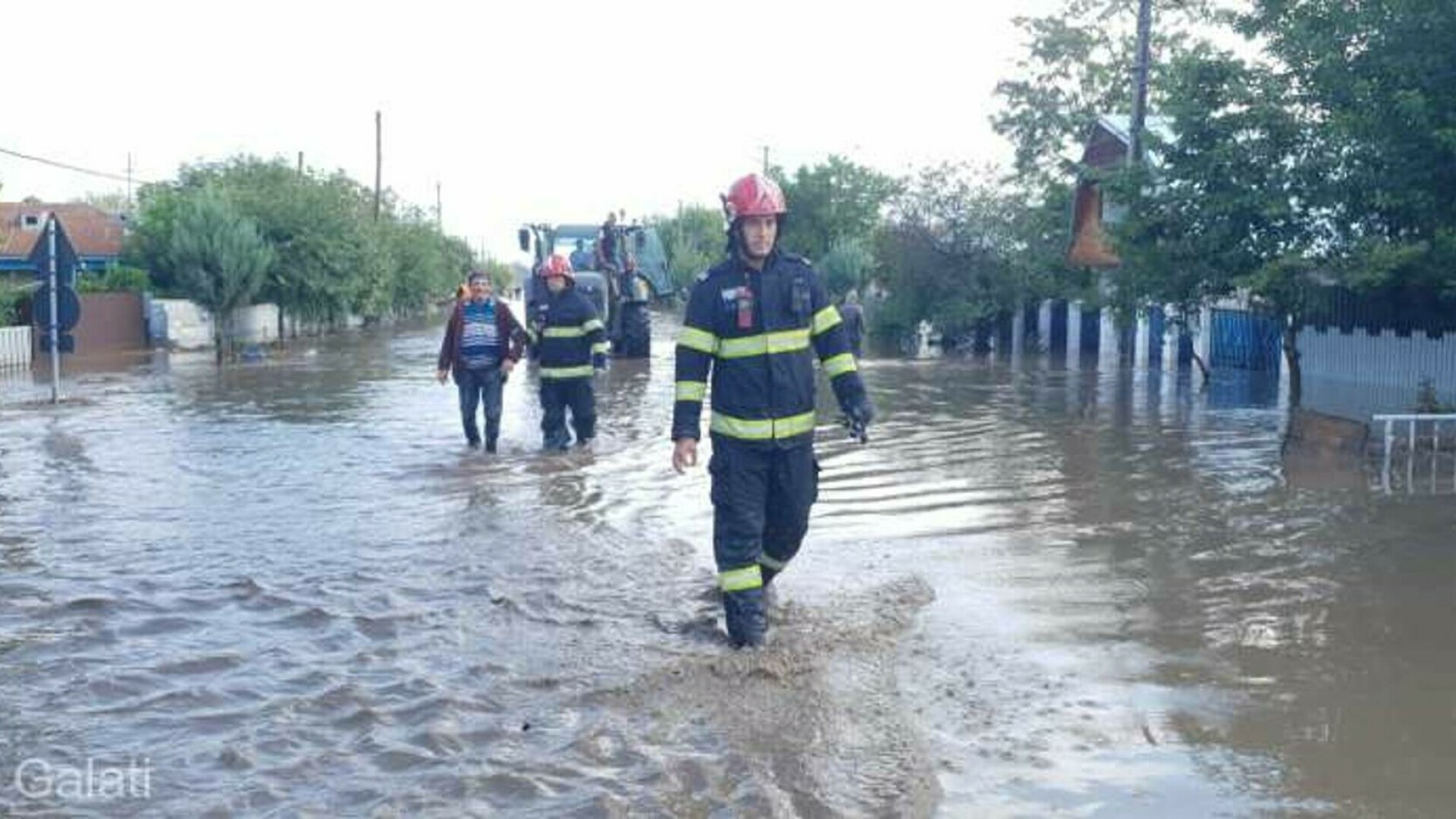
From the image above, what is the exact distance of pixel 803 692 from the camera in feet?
18.9

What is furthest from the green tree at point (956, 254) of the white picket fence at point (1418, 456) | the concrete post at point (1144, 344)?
the white picket fence at point (1418, 456)

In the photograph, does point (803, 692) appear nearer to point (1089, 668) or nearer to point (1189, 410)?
point (1089, 668)

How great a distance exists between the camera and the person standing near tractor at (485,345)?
12.9 meters

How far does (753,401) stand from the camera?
6445 millimetres

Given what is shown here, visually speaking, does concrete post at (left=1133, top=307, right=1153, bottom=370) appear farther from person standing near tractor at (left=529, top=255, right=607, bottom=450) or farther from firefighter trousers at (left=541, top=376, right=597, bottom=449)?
person standing near tractor at (left=529, top=255, right=607, bottom=450)

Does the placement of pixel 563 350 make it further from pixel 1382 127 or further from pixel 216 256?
pixel 216 256

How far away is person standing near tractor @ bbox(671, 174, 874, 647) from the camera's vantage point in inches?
251

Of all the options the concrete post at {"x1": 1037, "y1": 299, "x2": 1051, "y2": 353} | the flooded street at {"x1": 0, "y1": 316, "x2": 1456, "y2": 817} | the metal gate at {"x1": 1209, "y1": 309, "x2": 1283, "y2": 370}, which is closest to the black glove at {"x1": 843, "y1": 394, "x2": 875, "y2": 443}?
the flooded street at {"x1": 0, "y1": 316, "x2": 1456, "y2": 817}

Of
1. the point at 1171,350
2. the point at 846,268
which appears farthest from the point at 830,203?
the point at 1171,350

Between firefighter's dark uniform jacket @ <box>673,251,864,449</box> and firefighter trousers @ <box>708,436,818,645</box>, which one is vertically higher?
firefighter's dark uniform jacket @ <box>673,251,864,449</box>

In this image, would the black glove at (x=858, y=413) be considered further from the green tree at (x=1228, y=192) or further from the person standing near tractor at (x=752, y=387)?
the green tree at (x=1228, y=192)

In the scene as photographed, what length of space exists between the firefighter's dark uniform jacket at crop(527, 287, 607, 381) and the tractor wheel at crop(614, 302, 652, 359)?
14.2m

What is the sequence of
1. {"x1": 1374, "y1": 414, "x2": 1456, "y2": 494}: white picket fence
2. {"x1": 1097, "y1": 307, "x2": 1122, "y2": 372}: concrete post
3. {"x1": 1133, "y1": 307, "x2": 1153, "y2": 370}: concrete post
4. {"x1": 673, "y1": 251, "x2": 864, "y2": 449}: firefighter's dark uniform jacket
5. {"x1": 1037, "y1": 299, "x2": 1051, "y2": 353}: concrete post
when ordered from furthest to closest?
{"x1": 1037, "y1": 299, "x2": 1051, "y2": 353}: concrete post
{"x1": 1097, "y1": 307, "x2": 1122, "y2": 372}: concrete post
{"x1": 1133, "y1": 307, "x2": 1153, "y2": 370}: concrete post
{"x1": 1374, "y1": 414, "x2": 1456, "y2": 494}: white picket fence
{"x1": 673, "y1": 251, "x2": 864, "y2": 449}: firefighter's dark uniform jacket

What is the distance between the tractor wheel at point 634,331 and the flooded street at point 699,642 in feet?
47.8
